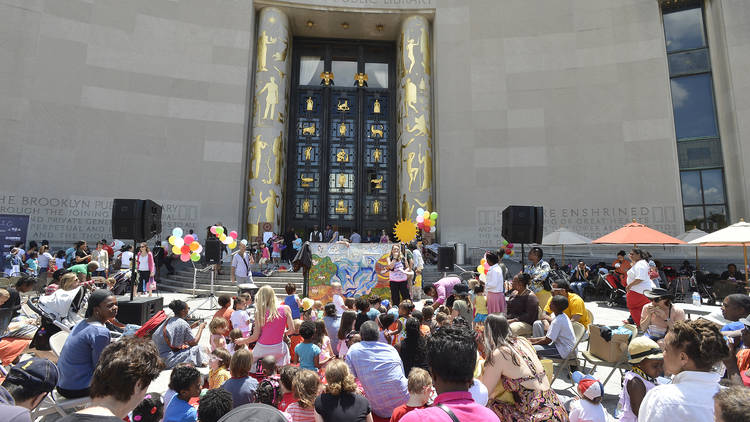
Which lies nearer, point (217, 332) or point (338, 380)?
point (338, 380)

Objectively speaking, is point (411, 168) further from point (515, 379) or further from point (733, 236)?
point (515, 379)

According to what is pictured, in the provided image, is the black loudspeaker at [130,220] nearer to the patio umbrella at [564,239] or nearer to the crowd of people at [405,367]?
the crowd of people at [405,367]

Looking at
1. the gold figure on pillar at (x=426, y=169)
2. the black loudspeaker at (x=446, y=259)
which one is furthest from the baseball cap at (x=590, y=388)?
the gold figure on pillar at (x=426, y=169)

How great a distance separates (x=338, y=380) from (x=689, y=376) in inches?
86.9

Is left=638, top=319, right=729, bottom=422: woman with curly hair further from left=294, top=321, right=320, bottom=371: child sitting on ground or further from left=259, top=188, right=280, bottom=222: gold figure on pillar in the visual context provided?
left=259, top=188, right=280, bottom=222: gold figure on pillar

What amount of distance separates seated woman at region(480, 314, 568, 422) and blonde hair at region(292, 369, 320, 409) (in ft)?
4.48

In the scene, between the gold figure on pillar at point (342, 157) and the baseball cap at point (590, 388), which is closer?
the baseball cap at point (590, 388)

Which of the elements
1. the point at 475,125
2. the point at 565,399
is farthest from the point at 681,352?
the point at 475,125

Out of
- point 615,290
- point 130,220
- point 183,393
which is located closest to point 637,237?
point 615,290

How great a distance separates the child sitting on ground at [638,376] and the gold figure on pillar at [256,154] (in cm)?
1816

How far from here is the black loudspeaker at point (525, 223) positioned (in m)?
9.19

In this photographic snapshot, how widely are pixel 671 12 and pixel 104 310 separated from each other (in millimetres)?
24603

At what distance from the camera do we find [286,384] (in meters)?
3.83

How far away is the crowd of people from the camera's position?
6.77ft
